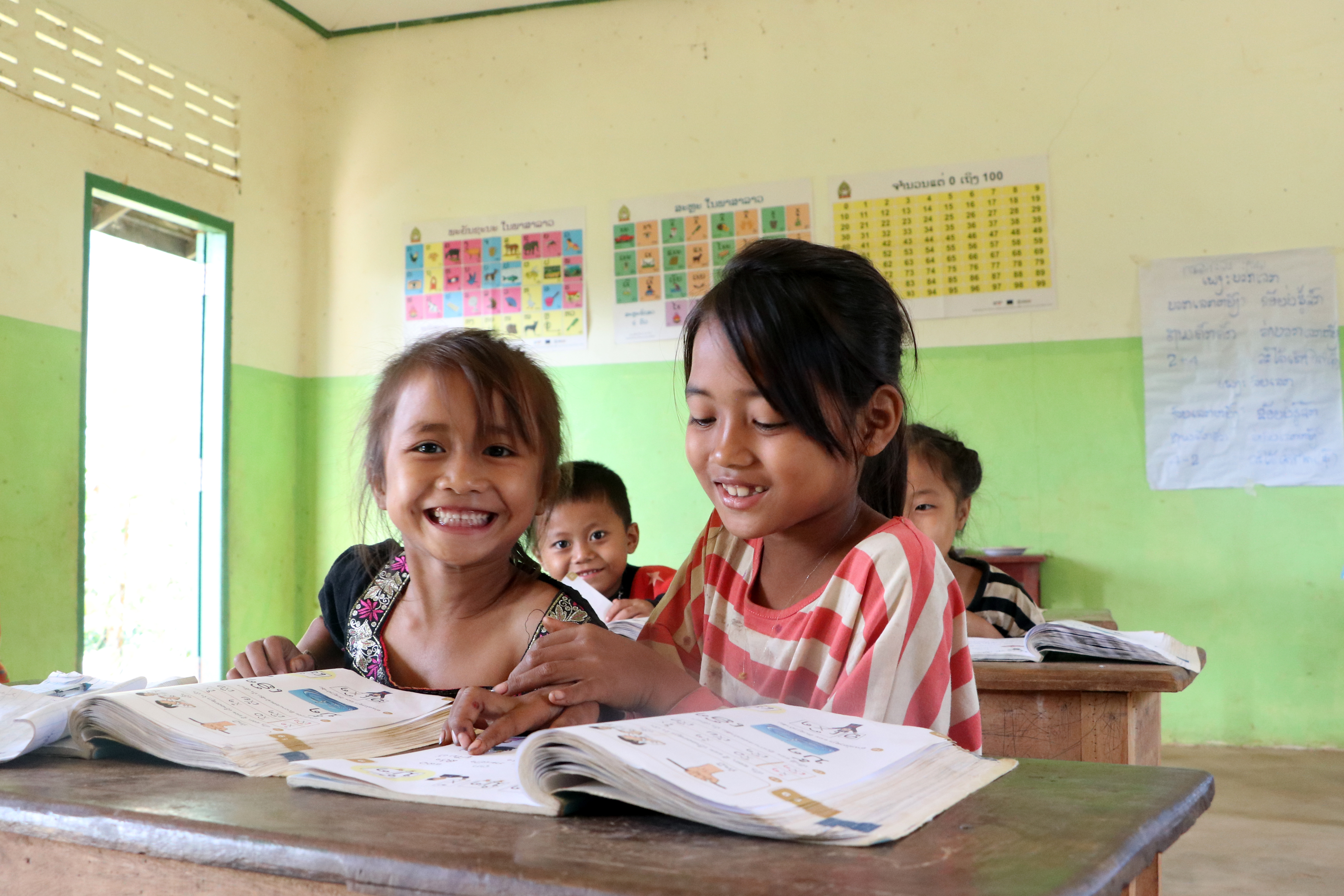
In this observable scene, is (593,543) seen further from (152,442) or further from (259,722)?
(152,442)

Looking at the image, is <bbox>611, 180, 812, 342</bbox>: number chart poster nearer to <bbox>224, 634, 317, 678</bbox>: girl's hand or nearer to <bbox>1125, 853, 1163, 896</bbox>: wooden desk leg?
<bbox>224, 634, 317, 678</bbox>: girl's hand

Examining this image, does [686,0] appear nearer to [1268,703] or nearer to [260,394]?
[260,394]

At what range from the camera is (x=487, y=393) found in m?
1.24

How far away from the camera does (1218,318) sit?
353 centimetres

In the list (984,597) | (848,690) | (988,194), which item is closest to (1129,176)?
(988,194)

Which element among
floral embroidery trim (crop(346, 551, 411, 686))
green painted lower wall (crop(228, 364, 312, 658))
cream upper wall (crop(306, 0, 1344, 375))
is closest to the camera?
floral embroidery trim (crop(346, 551, 411, 686))

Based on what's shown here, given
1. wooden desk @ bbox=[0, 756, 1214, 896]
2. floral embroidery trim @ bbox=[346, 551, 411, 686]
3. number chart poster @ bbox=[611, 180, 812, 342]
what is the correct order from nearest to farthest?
1. wooden desk @ bbox=[0, 756, 1214, 896]
2. floral embroidery trim @ bbox=[346, 551, 411, 686]
3. number chart poster @ bbox=[611, 180, 812, 342]

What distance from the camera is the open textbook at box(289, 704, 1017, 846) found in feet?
1.65

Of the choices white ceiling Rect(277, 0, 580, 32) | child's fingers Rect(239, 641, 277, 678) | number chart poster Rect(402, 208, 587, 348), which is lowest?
child's fingers Rect(239, 641, 277, 678)

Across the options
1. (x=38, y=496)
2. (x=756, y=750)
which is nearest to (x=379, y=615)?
(x=756, y=750)

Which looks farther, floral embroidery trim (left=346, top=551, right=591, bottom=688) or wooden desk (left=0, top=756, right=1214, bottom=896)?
floral embroidery trim (left=346, top=551, right=591, bottom=688)

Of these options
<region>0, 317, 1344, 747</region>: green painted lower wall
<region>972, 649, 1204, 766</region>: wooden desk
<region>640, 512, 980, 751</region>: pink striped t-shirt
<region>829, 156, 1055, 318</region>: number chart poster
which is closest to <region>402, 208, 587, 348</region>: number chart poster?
<region>0, 317, 1344, 747</region>: green painted lower wall

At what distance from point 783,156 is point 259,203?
2.12 meters

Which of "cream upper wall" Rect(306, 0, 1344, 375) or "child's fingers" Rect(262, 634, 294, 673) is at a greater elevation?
"cream upper wall" Rect(306, 0, 1344, 375)
